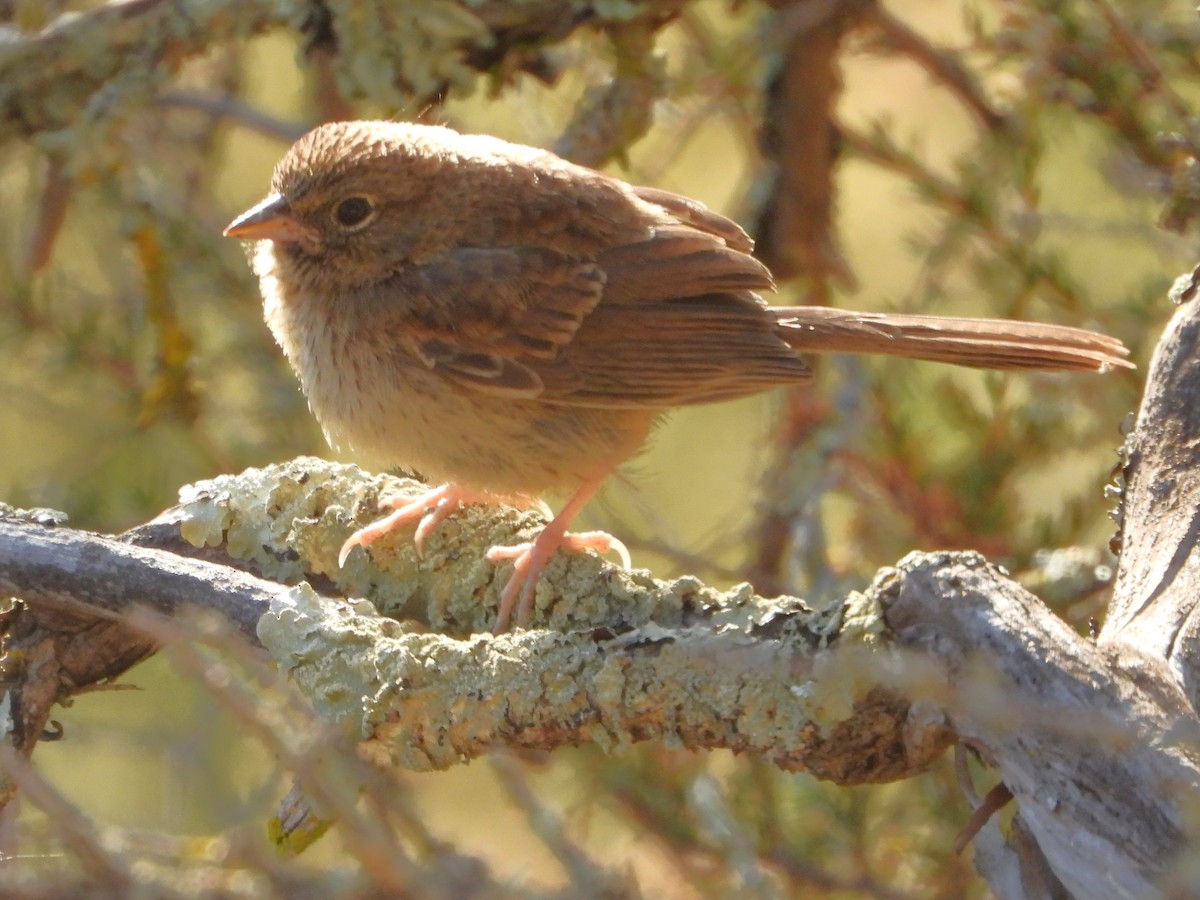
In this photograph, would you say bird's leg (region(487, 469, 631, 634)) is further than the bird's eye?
No

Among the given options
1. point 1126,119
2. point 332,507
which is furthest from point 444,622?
point 1126,119

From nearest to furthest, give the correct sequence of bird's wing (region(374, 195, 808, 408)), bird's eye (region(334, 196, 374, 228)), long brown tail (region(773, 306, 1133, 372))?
long brown tail (region(773, 306, 1133, 372))
bird's wing (region(374, 195, 808, 408))
bird's eye (region(334, 196, 374, 228))

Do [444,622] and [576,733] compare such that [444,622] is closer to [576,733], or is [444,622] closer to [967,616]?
[576,733]

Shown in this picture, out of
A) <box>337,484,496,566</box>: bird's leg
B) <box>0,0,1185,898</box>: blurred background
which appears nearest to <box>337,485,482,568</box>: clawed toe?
<box>337,484,496,566</box>: bird's leg

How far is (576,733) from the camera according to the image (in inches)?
85.1

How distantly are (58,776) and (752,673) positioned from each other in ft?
12.7

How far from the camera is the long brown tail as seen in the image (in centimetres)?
324

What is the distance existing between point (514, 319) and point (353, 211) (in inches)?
18.9

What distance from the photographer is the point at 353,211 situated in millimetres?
3508

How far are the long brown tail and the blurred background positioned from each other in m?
0.31

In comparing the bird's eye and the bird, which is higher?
the bird's eye

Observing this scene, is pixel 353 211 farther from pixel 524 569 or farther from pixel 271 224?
pixel 524 569

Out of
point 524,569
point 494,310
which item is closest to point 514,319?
point 494,310

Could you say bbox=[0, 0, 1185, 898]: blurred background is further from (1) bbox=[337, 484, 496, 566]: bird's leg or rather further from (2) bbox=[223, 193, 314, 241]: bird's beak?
(1) bbox=[337, 484, 496, 566]: bird's leg
